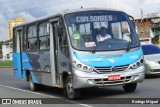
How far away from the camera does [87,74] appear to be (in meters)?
12.0

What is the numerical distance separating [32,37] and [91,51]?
15.8 ft

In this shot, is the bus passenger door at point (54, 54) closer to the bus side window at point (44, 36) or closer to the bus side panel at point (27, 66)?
the bus side window at point (44, 36)

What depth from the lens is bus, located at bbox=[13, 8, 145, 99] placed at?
12.1 m

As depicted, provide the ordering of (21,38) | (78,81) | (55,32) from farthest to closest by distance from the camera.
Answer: (21,38)
(55,32)
(78,81)

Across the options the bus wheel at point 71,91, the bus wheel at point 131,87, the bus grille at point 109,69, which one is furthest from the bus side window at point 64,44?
the bus wheel at point 131,87

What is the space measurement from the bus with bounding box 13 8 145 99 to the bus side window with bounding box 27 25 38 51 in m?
1.38

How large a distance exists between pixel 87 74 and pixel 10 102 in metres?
2.84

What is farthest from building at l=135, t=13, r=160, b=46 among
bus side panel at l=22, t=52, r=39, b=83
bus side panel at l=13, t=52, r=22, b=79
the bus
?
the bus

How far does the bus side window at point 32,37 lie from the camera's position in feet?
52.9

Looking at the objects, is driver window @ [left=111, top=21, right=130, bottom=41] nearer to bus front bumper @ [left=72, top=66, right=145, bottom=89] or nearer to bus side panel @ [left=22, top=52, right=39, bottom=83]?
bus front bumper @ [left=72, top=66, right=145, bottom=89]

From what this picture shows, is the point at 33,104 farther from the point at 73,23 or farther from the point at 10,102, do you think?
the point at 73,23

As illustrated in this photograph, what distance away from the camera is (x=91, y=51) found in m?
12.3

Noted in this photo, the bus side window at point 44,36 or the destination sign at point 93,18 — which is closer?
the destination sign at point 93,18

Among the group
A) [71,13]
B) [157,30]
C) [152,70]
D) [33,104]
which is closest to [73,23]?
[71,13]
